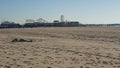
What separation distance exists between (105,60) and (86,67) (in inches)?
76.0

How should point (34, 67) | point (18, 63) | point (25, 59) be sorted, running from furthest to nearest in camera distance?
1. point (25, 59)
2. point (18, 63)
3. point (34, 67)

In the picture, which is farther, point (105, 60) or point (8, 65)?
point (105, 60)

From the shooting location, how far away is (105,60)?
39.7 ft

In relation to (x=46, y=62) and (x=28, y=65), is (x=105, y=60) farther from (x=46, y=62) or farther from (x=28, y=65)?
(x=28, y=65)

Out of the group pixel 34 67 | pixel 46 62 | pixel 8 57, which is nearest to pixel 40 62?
pixel 46 62

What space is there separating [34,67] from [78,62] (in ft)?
6.65

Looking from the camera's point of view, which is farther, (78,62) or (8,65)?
(78,62)

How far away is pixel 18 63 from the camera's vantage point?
10.9 m

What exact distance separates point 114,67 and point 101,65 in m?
0.55

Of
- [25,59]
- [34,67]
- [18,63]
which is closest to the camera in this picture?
[34,67]

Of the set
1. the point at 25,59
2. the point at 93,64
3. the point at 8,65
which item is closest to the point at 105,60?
the point at 93,64

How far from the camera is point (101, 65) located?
1085 centimetres

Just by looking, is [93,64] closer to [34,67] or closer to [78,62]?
[78,62]

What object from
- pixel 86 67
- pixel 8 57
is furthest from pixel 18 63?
pixel 86 67
